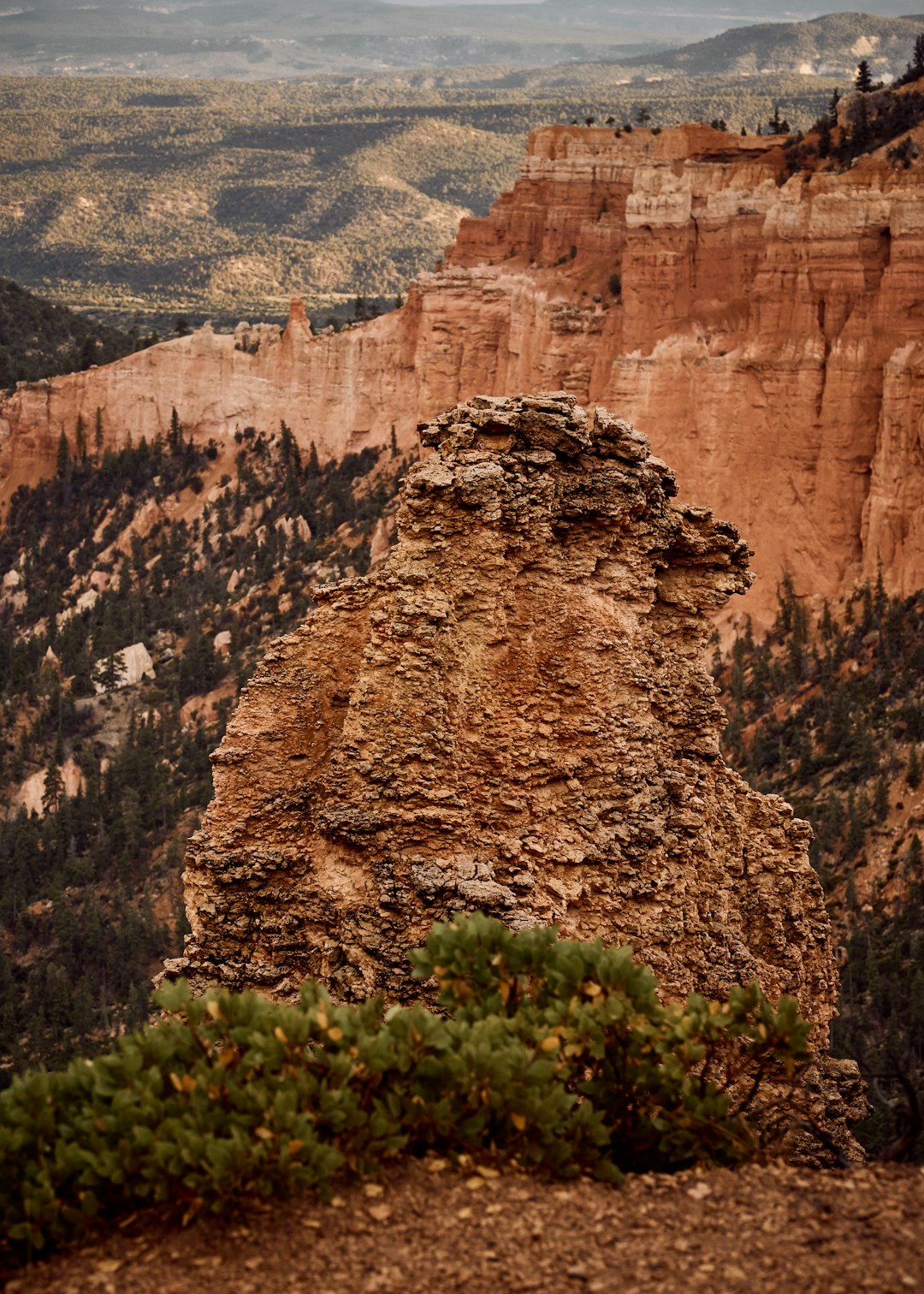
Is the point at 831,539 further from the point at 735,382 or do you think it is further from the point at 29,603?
the point at 29,603

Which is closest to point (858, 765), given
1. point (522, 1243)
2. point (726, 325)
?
point (726, 325)

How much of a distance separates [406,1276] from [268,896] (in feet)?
17.3

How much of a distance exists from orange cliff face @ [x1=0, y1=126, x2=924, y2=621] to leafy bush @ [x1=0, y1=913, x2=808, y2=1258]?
43729 mm

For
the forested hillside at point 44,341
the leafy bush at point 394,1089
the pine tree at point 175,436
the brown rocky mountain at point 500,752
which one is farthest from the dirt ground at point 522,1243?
the forested hillside at point 44,341

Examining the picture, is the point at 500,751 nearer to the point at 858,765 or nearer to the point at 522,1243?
the point at 522,1243

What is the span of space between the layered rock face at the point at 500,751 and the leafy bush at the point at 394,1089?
1611mm

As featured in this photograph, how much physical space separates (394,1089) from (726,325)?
5207 centimetres

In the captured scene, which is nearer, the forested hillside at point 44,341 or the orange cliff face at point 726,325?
the orange cliff face at point 726,325

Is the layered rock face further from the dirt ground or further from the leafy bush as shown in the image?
the dirt ground

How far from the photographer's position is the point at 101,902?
5678 cm

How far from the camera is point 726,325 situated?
61312 mm

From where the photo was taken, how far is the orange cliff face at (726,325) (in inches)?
2202

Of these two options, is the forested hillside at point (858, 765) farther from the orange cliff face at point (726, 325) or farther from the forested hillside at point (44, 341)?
the forested hillside at point (44, 341)

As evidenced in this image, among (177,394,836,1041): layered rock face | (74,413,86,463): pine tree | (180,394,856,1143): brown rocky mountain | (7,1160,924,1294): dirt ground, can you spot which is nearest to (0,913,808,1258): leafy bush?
(7,1160,924,1294): dirt ground
